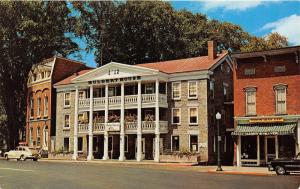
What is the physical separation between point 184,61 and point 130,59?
21028 mm

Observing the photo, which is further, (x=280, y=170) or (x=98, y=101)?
(x=98, y=101)

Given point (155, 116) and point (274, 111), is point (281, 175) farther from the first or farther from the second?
point (155, 116)

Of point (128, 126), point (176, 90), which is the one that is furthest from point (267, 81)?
point (128, 126)

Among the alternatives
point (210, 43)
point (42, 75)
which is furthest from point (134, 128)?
point (42, 75)

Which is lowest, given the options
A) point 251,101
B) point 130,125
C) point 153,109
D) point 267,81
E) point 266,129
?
point 266,129

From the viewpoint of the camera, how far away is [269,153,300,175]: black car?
27.0m

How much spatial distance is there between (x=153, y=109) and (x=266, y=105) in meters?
13.4

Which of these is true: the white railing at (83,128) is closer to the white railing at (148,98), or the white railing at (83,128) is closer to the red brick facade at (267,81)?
the white railing at (148,98)

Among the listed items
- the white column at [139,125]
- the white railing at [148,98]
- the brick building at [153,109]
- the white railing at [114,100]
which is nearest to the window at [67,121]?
the brick building at [153,109]

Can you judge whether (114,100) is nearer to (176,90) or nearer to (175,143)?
(176,90)

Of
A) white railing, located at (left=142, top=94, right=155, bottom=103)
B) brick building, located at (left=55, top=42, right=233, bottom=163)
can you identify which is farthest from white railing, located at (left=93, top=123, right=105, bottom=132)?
white railing, located at (left=142, top=94, right=155, bottom=103)

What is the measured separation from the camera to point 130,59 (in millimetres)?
67812

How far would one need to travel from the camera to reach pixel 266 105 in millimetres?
35562

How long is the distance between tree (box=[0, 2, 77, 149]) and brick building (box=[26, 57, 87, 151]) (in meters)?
3.94
